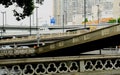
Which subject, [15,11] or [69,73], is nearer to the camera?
[69,73]

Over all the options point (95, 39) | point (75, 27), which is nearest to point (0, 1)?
point (95, 39)

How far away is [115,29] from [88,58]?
1208 cm

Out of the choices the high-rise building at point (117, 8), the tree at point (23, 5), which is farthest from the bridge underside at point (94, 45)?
the high-rise building at point (117, 8)

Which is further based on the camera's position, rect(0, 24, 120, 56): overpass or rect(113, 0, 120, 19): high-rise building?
rect(113, 0, 120, 19): high-rise building

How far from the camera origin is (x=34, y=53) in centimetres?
5134

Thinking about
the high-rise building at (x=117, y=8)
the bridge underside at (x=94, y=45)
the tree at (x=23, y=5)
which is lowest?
the bridge underside at (x=94, y=45)

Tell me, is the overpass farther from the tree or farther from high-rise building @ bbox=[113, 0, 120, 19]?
high-rise building @ bbox=[113, 0, 120, 19]

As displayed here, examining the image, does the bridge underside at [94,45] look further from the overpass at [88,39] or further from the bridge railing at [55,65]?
the bridge railing at [55,65]

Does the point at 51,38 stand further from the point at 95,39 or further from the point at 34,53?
the point at 95,39

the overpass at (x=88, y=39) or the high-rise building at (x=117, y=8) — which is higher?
the high-rise building at (x=117, y=8)

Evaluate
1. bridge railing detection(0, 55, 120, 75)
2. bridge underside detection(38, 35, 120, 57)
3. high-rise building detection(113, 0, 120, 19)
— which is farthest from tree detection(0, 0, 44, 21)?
high-rise building detection(113, 0, 120, 19)

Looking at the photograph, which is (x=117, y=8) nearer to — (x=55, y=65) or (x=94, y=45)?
(x=94, y=45)

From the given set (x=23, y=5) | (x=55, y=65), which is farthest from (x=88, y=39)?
(x=55, y=65)

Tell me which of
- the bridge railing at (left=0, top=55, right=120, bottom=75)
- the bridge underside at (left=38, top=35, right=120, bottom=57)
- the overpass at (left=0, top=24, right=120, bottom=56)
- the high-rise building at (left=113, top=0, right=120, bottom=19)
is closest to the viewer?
the bridge railing at (left=0, top=55, right=120, bottom=75)
